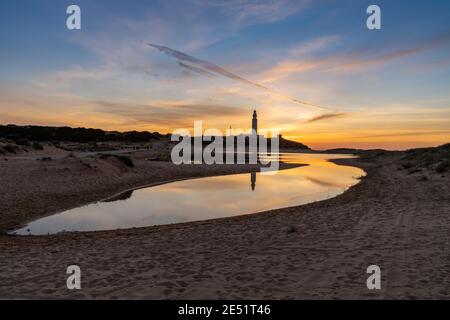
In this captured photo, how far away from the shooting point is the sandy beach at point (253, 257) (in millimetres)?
7312

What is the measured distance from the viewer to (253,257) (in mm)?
9758

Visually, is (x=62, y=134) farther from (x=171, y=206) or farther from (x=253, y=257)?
(x=253, y=257)

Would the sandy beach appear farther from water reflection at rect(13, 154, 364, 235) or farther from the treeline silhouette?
the treeline silhouette

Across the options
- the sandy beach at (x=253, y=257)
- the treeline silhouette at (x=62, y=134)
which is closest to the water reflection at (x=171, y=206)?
the sandy beach at (x=253, y=257)

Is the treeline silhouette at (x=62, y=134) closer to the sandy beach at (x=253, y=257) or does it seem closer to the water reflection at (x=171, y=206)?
the water reflection at (x=171, y=206)

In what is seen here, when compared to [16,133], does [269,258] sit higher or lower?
lower

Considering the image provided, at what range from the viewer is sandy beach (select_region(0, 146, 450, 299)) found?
7.31 meters

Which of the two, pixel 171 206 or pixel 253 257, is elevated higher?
pixel 253 257

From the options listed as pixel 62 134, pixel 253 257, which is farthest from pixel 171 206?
pixel 62 134
